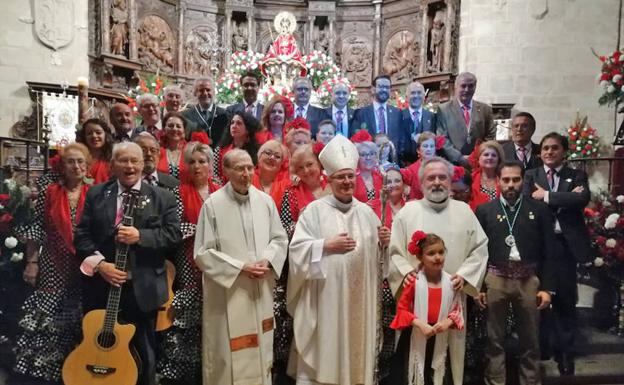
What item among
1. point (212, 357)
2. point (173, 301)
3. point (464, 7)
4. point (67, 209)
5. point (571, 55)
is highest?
point (464, 7)

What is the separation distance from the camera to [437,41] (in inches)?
452

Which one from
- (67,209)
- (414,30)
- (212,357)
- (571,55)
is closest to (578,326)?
(212,357)

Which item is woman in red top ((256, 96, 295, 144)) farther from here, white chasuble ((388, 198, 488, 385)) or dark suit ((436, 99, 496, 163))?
white chasuble ((388, 198, 488, 385))

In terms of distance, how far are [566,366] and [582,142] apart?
17.3 ft

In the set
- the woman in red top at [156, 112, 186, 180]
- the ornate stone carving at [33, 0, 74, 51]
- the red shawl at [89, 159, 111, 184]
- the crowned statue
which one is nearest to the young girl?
the woman in red top at [156, 112, 186, 180]

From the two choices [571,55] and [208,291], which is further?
[571,55]

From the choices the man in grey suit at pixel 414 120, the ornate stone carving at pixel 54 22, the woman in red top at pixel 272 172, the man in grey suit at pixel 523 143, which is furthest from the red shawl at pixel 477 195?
the ornate stone carving at pixel 54 22

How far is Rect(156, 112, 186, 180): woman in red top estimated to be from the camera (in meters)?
4.48

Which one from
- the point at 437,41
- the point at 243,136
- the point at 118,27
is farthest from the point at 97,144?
the point at 437,41

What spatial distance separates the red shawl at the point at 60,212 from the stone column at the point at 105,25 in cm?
680

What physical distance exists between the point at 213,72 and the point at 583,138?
344 inches

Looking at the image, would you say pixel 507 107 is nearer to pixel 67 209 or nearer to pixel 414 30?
pixel 414 30

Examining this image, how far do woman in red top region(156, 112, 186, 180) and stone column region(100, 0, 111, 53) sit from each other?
243 inches

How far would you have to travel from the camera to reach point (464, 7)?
1029cm
